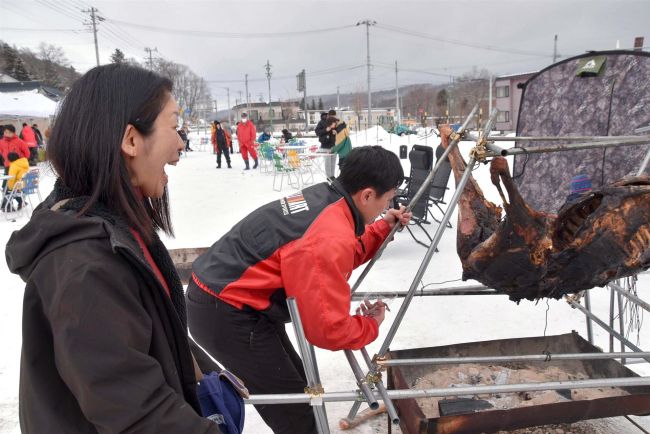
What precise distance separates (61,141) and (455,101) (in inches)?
1898

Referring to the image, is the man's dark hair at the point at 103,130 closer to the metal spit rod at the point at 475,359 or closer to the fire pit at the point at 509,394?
the metal spit rod at the point at 475,359

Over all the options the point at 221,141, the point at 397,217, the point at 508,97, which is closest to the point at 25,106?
the point at 221,141

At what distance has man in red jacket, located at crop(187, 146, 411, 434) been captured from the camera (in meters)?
1.77

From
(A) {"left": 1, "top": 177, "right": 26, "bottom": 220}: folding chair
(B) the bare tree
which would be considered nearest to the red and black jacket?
(A) {"left": 1, "top": 177, "right": 26, "bottom": 220}: folding chair

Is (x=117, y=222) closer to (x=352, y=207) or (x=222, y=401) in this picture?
(x=222, y=401)

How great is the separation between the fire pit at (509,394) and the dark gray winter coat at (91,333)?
1493mm

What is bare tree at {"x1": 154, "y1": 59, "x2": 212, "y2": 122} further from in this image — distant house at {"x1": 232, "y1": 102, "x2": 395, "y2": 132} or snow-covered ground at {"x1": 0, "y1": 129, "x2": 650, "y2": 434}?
snow-covered ground at {"x1": 0, "y1": 129, "x2": 650, "y2": 434}

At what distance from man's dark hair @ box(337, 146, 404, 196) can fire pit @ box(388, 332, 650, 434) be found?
110 cm

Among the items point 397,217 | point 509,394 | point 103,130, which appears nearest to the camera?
point 103,130

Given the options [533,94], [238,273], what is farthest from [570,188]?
[238,273]

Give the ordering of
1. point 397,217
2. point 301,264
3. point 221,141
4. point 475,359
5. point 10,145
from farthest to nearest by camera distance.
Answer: point 221,141, point 10,145, point 397,217, point 475,359, point 301,264

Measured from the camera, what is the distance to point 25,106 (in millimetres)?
16672

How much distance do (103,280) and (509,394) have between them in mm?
2693

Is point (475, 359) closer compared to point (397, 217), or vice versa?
point (475, 359)
